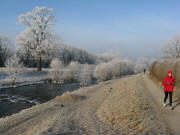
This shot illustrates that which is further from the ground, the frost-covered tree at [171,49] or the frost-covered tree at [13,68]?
the frost-covered tree at [171,49]

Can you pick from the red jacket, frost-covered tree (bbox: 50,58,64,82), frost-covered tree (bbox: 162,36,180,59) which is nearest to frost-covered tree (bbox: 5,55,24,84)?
frost-covered tree (bbox: 50,58,64,82)

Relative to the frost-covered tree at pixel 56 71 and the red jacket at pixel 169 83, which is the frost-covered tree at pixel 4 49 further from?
the red jacket at pixel 169 83

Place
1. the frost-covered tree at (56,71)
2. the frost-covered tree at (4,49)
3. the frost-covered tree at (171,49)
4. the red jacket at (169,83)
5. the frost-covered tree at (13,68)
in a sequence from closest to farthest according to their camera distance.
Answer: the red jacket at (169,83)
the frost-covered tree at (13,68)
the frost-covered tree at (56,71)
the frost-covered tree at (171,49)
the frost-covered tree at (4,49)

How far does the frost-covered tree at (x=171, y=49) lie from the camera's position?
44.3 metres

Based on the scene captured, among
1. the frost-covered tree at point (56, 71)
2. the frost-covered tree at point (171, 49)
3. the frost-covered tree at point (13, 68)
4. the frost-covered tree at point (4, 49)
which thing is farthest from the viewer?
the frost-covered tree at point (4, 49)

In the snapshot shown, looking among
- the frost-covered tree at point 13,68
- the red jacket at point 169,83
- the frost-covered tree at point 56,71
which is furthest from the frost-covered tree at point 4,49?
the red jacket at point 169,83

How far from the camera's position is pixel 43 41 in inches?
1569

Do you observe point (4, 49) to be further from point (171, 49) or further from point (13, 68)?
point (171, 49)

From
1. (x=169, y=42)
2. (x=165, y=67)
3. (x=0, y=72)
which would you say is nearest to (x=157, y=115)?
(x=165, y=67)

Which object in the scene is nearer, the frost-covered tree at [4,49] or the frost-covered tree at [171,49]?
the frost-covered tree at [171,49]

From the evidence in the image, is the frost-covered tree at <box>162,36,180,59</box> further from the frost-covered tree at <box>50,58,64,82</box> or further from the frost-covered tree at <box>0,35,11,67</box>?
the frost-covered tree at <box>0,35,11,67</box>

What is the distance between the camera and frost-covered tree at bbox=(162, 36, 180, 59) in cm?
4428

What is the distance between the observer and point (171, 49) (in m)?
46.1

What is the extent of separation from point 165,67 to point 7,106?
15951mm
